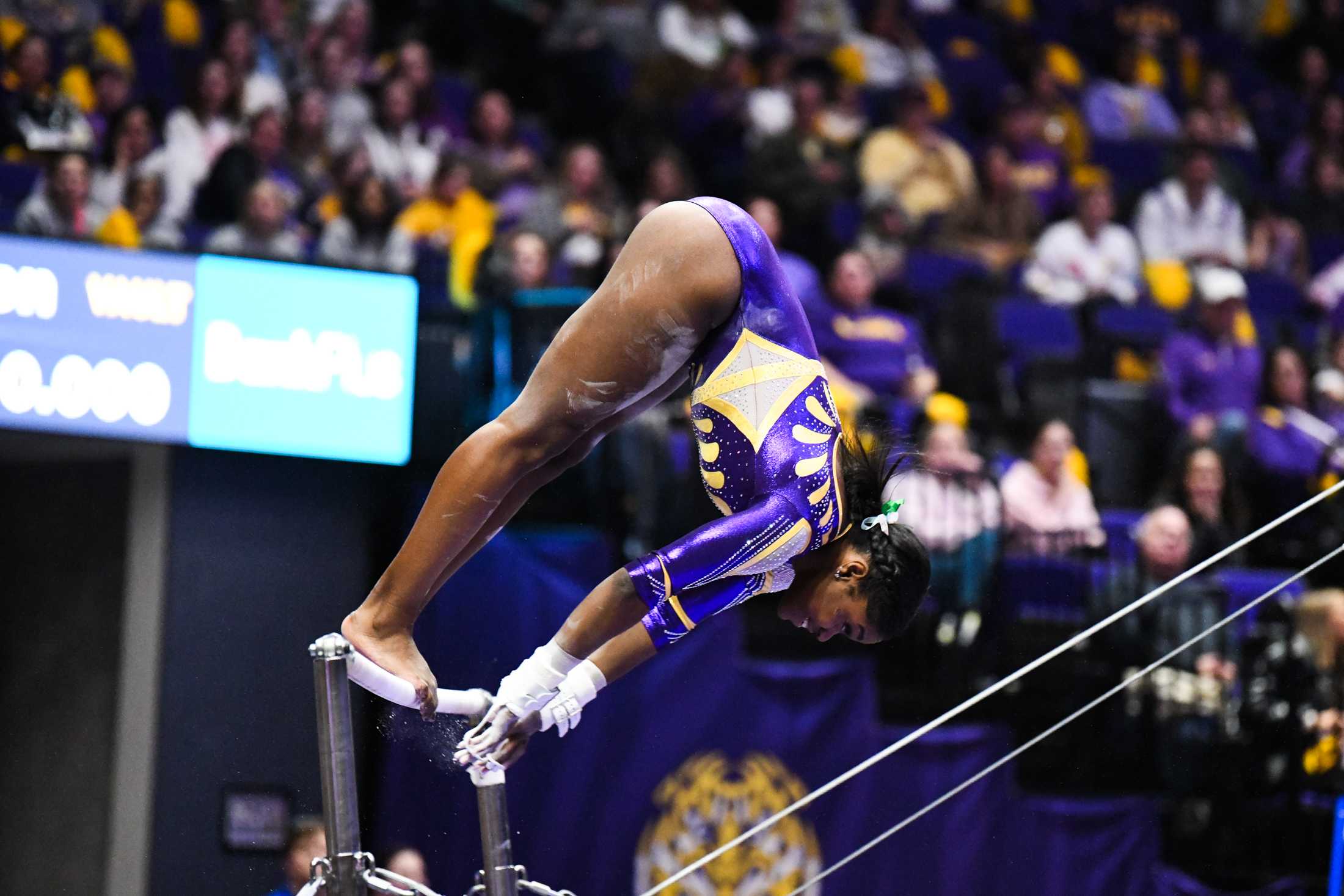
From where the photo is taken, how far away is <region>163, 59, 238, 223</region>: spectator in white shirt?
6.48 m

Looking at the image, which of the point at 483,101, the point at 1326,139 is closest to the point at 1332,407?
the point at 1326,139

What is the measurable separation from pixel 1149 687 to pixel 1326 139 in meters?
4.88

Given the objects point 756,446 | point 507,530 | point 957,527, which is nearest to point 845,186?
point 957,527

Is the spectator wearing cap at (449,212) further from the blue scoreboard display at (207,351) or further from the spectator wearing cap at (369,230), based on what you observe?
the blue scoreboard display at (207,351)

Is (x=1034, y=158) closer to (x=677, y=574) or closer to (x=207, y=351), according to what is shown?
(x=207, y=351)

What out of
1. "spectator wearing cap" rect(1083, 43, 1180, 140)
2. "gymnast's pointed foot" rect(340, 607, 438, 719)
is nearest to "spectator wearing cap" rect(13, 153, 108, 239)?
"gymnast's pointed foot" rect(340, 607, 438, 719)

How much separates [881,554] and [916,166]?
5.14m

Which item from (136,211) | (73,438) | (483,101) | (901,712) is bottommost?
(901,712)

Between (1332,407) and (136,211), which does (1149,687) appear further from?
(136,211)

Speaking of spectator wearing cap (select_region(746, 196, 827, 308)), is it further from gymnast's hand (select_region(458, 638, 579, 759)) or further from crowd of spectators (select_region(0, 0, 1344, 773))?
gymnast's hand (select_region(458, 638, 579, 759))

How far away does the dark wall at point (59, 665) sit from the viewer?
219 inches

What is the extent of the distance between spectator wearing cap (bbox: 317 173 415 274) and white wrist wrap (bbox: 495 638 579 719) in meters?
3.63

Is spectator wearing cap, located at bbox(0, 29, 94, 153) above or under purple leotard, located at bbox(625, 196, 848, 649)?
above

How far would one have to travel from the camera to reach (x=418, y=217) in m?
6.78
